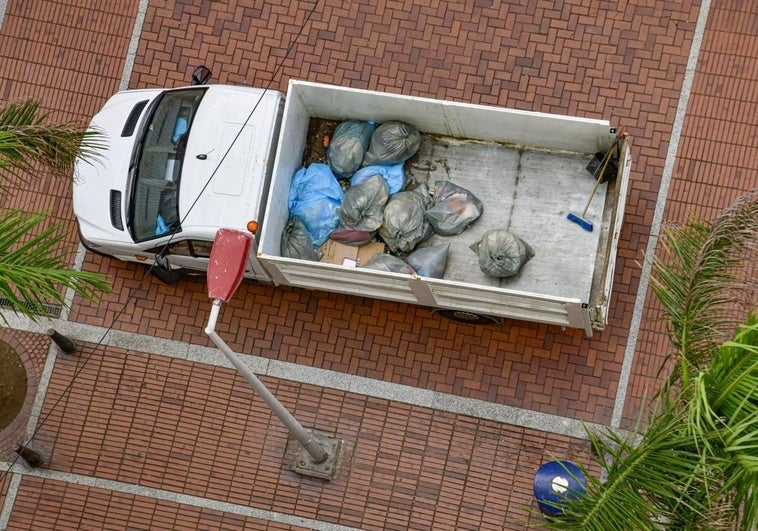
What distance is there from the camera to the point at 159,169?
34.4 ft

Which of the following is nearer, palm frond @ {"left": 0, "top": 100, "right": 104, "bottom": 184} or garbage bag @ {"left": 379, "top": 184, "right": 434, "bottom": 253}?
palm frond @ {"left": 0, "top": 100, "right": 104, "bottom": 184}

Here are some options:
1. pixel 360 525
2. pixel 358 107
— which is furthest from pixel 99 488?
pixel 358 107

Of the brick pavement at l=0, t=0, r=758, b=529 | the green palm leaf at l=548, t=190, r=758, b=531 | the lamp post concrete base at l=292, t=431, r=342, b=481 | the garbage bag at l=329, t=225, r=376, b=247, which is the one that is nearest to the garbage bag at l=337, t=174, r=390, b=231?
the garbage bag at l=329, t=225, r=376, b=247

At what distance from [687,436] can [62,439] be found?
25.3 feet

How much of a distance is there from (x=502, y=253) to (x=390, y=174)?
1.62m

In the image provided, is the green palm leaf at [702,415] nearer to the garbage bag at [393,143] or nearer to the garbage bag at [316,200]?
the garbage bag at [393,143]

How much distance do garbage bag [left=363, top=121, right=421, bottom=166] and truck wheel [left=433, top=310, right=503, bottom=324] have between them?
179cm

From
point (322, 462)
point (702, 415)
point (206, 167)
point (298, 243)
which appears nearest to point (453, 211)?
point (298, 243)

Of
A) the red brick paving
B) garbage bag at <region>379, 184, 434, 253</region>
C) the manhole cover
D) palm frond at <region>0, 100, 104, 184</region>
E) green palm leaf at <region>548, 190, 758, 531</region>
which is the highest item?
the red brick paving

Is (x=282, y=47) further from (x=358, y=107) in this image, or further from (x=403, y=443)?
(x=403, y=443)

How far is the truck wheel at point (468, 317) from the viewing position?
1036cm

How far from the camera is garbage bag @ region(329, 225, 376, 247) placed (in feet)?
34.3

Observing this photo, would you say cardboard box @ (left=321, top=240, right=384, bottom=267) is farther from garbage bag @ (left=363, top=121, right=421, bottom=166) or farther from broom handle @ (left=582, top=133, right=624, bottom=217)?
broom handle @ (left=582, top=133, right=624, bottom=217)

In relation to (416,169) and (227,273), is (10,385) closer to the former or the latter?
(227,273)
